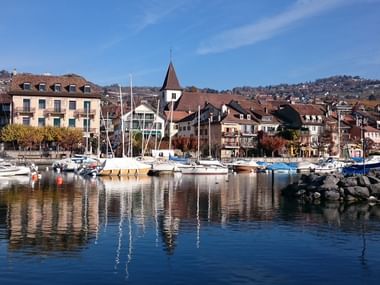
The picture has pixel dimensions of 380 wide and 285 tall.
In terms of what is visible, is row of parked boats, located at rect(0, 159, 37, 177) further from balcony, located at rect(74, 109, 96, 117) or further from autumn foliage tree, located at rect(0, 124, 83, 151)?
balcony, located at rect(74, 109, 96, 117)

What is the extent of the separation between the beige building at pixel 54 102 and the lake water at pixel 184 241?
60.8 metres

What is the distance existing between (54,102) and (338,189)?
68.2m

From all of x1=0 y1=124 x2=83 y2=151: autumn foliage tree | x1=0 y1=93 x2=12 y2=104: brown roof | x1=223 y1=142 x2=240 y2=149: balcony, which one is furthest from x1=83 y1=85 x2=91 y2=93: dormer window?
x1=223 y1=142 x2=240 y2=149: balcony

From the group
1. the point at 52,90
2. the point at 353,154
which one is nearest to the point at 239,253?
the point at 52,90

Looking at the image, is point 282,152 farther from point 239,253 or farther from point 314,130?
point 239,253

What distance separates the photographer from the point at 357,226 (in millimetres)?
25875

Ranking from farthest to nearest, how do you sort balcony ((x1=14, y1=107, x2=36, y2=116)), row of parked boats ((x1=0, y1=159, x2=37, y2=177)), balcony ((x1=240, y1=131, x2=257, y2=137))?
balcony ((x1=240, y1=131, x2=257, y2=137)) → balcony ((x1=14, y1=107, x2=36, y2=116)) → row of parked boats ((x1=0, y1=159, x2=37, y2=177))

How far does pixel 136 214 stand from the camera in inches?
1123

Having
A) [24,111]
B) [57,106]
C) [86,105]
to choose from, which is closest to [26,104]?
[24,111]

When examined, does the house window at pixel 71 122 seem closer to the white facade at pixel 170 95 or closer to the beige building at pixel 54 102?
the beige building at pixel 54 102

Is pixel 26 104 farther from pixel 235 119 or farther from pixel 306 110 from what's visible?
pixel 306 110

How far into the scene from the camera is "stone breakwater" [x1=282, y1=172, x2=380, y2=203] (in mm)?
37344

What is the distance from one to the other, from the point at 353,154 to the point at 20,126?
73797mm

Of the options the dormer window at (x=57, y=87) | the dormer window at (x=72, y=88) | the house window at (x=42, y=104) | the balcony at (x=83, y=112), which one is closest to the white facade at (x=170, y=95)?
the balcony at (x=83, y=112)
